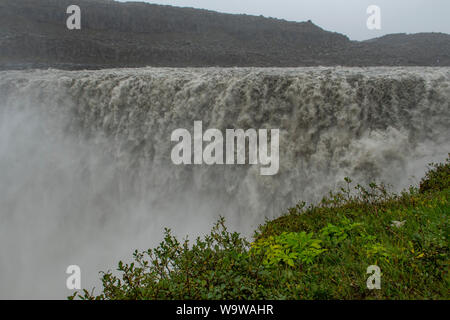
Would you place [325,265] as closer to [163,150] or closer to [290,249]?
[290,249]

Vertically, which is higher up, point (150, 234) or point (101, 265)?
point (150, 234)

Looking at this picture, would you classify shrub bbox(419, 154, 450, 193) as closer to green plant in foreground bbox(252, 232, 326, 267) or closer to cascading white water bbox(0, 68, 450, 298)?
cascading white water bbox(0, 68, 450, 298)

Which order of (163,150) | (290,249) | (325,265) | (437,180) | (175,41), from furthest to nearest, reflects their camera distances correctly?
(175,41), (163,150), (437,180), (290,249), (325,265)

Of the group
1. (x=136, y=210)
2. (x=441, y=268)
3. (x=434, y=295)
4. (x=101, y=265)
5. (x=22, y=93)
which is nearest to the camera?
(x=434, y=295)

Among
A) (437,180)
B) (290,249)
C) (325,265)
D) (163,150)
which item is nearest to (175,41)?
(163,150)

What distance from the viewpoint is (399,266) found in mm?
3426

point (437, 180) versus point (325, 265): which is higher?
point (437, 180)

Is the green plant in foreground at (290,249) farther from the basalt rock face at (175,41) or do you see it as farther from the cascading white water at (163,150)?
the basalt rock face at (175,41)

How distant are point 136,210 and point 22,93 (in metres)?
7.38

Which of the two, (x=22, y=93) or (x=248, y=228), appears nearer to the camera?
(x=248, y=228)

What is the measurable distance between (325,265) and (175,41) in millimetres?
47832

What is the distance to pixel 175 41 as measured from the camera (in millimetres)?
47438

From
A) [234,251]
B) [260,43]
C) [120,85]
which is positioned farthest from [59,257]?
[260,43]
